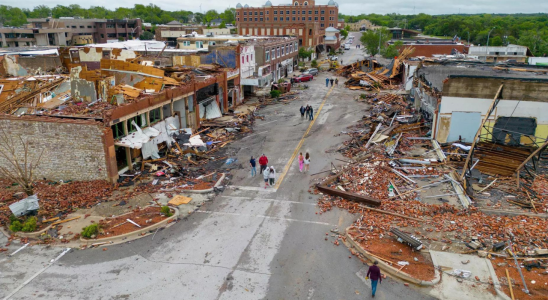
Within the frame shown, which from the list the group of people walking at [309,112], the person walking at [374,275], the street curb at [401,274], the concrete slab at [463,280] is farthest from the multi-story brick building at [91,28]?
the concrete slab at [463,280]

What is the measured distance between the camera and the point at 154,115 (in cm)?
2516

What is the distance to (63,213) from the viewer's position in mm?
17016

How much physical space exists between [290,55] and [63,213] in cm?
5164

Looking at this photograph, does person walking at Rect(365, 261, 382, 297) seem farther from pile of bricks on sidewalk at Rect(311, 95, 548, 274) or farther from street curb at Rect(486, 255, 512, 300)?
street curb at Rect(486, 255, 512, 300)

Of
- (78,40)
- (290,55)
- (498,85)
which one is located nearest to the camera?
(498,85)

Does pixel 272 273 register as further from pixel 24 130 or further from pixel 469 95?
pixel 469 95

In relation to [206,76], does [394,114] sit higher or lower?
lower

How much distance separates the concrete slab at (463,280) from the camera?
1126 centimetres

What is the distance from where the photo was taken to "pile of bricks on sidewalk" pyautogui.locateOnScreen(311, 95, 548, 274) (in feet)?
44.7

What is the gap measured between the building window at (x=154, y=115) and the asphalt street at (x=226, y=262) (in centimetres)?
897

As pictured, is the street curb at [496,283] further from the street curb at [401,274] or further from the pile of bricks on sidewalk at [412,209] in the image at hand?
the street curb at [401,274]

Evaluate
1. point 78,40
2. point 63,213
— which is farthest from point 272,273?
point 78,40

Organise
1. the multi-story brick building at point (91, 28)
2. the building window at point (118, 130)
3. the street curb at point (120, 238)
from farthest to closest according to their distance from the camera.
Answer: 1. the multi-story brick building at point (91, 28)
2. the building window at point (118, 130)
3. the street curb at point (120, 238)

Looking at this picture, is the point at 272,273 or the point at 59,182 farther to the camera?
the point at 59,182
